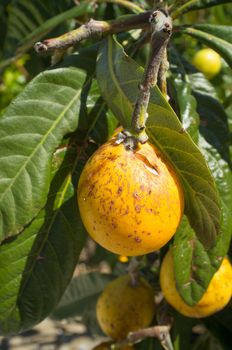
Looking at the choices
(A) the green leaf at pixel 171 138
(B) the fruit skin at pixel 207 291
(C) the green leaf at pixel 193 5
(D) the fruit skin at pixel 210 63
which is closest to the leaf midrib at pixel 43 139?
(A) the green leaf at pixel 171 138

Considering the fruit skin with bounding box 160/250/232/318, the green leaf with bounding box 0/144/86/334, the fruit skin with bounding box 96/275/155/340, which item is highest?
the green leaf with bounding box 0/144/86/334

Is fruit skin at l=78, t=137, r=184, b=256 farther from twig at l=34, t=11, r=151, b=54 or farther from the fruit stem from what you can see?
twig at l=34, t=11, r=151, b=54

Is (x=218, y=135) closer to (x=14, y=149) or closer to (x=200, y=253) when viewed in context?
(x=200, y=253)

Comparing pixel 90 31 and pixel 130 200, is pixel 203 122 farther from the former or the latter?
pixel 130 200

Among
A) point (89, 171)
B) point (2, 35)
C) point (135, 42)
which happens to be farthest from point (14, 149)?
point (2, 35)

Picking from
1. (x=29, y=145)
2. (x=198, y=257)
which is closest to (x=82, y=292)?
(x=198, y=257)

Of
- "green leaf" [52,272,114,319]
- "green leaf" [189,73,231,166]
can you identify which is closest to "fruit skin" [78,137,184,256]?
"green leaf" [189,73,231,166]

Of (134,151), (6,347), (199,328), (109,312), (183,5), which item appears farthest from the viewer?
(6,347)
